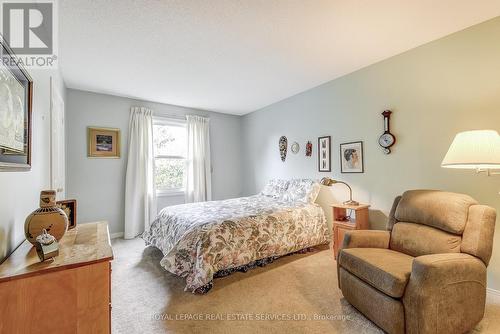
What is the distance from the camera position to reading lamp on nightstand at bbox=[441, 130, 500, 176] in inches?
61.8

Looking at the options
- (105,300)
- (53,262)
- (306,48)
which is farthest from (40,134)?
(306,48)

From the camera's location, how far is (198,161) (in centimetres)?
467

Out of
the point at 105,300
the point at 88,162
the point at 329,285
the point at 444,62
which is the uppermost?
the point at 444,62

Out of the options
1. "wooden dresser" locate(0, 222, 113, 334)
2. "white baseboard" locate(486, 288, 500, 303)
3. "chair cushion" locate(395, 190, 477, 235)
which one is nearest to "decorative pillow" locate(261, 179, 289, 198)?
"chair cushion" locate(395, 190, 477, 235)

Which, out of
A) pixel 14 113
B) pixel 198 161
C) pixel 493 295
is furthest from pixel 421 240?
pixel 198 161

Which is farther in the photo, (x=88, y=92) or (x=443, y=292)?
(x=88, y=92)

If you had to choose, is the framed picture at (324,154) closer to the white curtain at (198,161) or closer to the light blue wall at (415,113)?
the light blue wall at (415,113)

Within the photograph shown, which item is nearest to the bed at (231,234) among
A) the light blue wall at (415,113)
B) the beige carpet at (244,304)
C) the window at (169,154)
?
the beige carpet at (244,304)

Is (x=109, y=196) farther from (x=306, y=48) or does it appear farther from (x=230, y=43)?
(x=306, y=48)

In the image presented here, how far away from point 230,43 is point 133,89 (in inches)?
Answer: 81.2

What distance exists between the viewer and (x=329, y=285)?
2.28m

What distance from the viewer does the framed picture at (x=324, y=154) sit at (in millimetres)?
3502

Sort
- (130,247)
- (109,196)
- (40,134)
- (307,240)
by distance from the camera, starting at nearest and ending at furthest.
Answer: (40,134) → (307,240) → (130,247) → (109,196)

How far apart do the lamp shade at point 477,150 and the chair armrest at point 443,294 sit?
2.14ft
